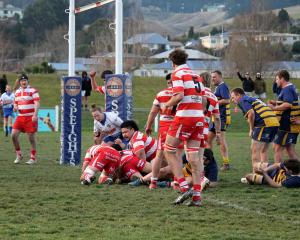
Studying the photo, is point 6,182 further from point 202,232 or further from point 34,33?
point 34,33

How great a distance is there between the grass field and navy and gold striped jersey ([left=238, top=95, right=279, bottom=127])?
105 cm

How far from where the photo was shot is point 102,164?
45.6 feet

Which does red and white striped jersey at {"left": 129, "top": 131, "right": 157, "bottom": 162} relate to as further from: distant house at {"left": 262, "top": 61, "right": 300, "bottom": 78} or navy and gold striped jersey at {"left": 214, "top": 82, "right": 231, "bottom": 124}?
distant house at {"left": 262, "top": 61, "right": 300, "bottom": 78}

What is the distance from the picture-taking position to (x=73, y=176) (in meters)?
15.5

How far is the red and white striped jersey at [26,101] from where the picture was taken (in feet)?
59.8

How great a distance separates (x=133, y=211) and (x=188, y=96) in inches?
66.0

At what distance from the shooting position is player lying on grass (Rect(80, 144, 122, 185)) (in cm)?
1390

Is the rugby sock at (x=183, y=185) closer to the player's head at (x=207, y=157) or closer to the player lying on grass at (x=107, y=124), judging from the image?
the player's head at (x=207, y=157)

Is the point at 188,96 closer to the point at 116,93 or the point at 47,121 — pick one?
the point at 116,93

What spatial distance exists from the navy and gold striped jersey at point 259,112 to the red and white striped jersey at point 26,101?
535 centimetres

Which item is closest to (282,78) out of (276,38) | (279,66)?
(279,66)

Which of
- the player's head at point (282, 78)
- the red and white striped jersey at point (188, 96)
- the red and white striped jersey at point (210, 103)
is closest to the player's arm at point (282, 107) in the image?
the player's head at point (282, 78)

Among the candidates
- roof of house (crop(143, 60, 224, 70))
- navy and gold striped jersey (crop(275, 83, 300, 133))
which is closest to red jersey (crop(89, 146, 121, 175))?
navy and gold striped jersey (crop(275, 83, 300, 133))

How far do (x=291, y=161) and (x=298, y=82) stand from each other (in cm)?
5563
